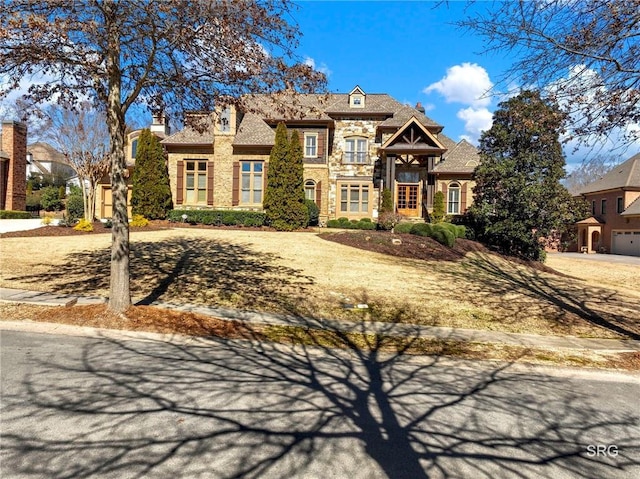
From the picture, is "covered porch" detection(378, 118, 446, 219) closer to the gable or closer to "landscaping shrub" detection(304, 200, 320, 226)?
the gable

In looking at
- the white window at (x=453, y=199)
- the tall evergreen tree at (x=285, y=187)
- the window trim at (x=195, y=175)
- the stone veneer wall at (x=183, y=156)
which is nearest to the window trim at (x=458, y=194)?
the white window at (x=453, y=199)

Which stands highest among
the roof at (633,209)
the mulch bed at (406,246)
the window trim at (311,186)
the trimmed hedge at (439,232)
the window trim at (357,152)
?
the window trim at (357,152)

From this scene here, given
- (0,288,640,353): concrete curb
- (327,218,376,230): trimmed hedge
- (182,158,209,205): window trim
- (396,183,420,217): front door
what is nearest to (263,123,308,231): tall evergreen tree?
(327,218,376,230): trimmed hedge

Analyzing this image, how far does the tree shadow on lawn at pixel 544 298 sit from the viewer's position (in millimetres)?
9320

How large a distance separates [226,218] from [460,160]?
59.8 ft

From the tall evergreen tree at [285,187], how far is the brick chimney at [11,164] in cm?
1764

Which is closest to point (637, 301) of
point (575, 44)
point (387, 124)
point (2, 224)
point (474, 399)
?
point (575, 44)

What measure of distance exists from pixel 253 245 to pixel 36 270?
24.9ft

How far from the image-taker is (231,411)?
12.6 ft

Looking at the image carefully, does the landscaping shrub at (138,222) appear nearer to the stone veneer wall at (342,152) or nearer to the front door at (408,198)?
the stone veneer wall at (342,152)

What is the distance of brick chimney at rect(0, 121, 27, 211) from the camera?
85.6 ft

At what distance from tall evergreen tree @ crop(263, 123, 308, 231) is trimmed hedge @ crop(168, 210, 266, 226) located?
2.60 feet

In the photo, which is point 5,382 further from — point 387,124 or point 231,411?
point 387,124

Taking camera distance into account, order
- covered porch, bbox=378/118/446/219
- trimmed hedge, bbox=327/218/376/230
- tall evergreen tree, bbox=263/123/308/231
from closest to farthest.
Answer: tall evergreen tree, bbox=263/123/308/231 → trimmed hedge, bbox=327/218/376/230 → covered porch, bbox=378/118/446/219
